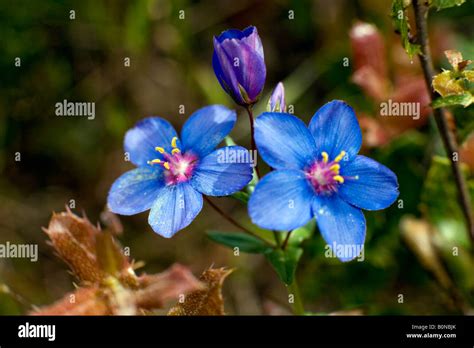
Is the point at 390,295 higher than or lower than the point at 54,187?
lower

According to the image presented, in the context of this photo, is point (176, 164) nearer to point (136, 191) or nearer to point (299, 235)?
point (136, 191)

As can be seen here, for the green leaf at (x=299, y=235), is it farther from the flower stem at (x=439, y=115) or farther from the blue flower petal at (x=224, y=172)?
the flower stem at (x=439, y=115)

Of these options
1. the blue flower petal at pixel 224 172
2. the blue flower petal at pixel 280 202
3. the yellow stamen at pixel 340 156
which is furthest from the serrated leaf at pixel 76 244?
Result: the yellow stamen at pixel 340 156

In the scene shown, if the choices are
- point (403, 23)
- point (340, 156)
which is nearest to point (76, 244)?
point (340, 156)
